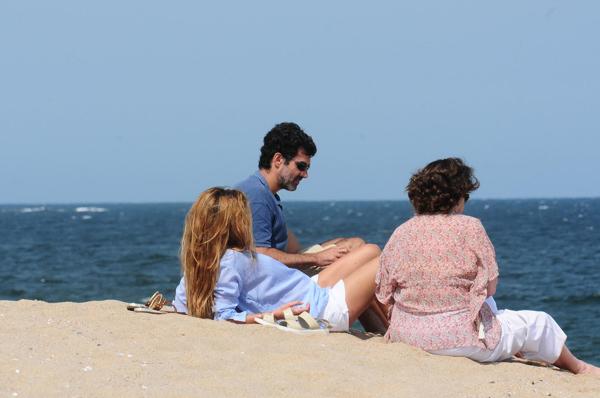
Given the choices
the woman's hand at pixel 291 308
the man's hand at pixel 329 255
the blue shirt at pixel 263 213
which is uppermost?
the blue shirt at pixel 263 213

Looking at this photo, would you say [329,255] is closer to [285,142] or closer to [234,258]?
[285,142]

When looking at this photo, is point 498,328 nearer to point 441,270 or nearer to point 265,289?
point 441,270

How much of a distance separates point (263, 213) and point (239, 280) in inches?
29.2

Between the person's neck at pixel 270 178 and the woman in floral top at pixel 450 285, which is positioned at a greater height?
the person's neck at pixel 270 178

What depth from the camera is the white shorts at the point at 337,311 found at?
578 cm

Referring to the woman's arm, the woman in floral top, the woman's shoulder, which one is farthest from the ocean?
the woman's shoulder

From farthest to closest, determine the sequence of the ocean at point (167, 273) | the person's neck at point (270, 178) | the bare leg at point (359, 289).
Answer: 1. the ocean at point (167, 273)
2. the person's neck at point (270, 178)
3. the bare leg at point (359, 289)

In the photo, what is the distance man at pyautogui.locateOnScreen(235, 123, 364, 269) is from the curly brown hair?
3.29ft

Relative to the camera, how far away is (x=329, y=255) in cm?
637

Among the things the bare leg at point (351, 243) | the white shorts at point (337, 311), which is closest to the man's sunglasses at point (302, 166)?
the bare leg at point (351, 243)

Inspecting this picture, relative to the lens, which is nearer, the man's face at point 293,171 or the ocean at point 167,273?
the man's face at point 293,171

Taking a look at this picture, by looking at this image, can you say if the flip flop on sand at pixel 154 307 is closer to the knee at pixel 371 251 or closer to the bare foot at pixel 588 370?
the knee at pixel 371 251

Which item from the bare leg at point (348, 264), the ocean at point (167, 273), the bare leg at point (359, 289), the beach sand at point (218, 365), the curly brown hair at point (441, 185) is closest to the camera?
the beach sand at point (218, 365)

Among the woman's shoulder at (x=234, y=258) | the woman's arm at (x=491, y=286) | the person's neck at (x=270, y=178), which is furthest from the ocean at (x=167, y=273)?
the woman's shoulder at (x=234, y=258)
